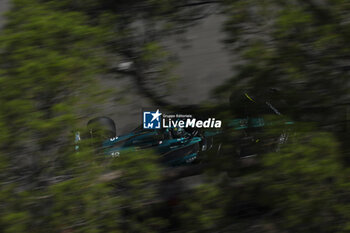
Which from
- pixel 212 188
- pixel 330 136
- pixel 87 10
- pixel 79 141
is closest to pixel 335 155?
pixel 330 136

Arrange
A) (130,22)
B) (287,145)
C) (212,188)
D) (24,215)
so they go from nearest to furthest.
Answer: (24,215) < (287,145) < (212,188) < (130,22)

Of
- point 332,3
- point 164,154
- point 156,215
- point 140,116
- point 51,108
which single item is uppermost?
point 332,3

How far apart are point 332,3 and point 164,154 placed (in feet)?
4.57

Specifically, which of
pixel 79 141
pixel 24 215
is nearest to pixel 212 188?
pixel 79 141

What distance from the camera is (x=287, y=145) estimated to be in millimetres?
3242

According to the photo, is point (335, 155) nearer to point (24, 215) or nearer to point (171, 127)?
point (171, 127)

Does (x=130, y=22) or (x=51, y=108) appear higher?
(x=130, y=22)

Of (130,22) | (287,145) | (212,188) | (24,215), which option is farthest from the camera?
(130,22)

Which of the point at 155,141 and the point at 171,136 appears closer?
the point at 155,141

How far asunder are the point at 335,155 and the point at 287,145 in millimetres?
274

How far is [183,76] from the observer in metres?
3.77

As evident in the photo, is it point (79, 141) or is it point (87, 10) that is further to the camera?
point (87, 10)

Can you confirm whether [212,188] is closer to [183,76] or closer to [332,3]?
[183,76]

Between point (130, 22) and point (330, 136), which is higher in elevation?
point (130, 22)
